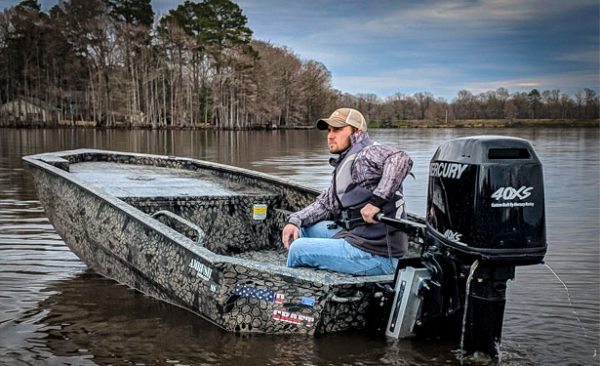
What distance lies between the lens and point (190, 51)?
244 ft

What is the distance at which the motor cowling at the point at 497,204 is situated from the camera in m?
3.28

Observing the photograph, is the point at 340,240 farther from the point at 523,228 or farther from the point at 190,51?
the point at 190,51

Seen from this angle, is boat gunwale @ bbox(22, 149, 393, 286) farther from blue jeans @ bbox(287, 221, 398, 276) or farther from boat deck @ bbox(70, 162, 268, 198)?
boat deck @ bbox(70, 162, 268, 198)

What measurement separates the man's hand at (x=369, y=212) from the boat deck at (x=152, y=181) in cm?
273

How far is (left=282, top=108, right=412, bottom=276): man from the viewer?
4078 mm

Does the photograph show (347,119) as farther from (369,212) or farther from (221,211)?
(221,211)

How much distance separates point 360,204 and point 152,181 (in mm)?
3892

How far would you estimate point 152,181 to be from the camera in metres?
7.54

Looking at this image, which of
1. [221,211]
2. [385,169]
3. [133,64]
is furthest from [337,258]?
[133,64]

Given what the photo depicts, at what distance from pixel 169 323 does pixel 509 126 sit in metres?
115

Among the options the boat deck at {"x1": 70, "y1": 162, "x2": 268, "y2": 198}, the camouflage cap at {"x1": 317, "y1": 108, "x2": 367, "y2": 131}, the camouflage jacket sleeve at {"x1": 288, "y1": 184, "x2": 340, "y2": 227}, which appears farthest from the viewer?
the boat deck at {"x1": 70, "y1": 162, "x2": 268, "y2": 198}

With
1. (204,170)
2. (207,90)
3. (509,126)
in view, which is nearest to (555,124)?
(509,126)

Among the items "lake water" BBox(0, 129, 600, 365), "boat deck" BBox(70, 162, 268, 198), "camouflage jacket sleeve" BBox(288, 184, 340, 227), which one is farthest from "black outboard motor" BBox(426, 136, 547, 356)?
"boat deck" BBox(70, 162, 268, 198)

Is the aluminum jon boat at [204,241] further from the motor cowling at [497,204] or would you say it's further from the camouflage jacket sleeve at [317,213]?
the motor cowling at [497,204]
